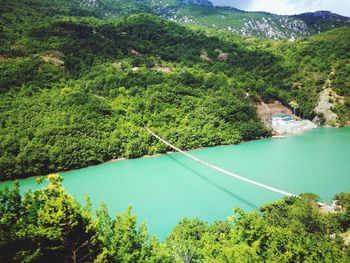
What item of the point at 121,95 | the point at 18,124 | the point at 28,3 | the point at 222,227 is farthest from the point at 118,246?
the point at 28,3

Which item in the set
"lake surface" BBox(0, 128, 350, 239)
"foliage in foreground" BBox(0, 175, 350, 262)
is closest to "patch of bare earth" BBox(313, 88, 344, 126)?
"lake surface" BBox(0, 128, 350, 239)

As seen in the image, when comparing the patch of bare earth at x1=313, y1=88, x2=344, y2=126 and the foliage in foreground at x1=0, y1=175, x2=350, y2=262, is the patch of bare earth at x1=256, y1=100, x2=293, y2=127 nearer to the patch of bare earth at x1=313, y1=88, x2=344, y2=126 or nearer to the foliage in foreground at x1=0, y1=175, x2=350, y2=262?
the patch of bare earth at x1=313, y1=88, x2=344, y2=126

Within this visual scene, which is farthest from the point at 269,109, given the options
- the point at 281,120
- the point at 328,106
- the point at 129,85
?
the point at 129,85

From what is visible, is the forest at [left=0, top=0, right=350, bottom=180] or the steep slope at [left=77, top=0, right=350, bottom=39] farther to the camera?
the steep slope at [left=77, top=0, right=350, bottom=39]

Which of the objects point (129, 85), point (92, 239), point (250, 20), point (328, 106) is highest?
point (250, 20)

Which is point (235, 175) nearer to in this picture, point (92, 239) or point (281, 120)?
point (92, 239)

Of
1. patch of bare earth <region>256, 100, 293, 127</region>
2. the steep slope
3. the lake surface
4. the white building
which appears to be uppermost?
the steep slope
